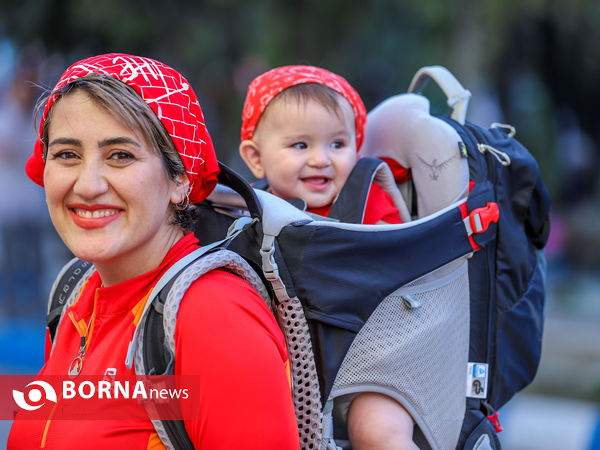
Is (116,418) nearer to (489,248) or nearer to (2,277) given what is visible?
(489,248)

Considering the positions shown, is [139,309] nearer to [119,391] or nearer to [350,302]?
[119,391]

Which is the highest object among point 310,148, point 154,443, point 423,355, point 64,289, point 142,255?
point 310,148

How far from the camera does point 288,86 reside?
111 inches

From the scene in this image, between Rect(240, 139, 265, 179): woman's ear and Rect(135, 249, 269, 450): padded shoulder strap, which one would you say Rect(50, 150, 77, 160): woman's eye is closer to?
Rect(135, 249, 269, 450): padded shoulder strap

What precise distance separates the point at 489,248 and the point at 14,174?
6.77m

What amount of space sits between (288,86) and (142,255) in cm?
105

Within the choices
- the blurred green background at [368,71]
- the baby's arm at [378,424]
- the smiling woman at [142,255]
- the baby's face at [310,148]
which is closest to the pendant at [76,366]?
the smiling woman at [142,255]

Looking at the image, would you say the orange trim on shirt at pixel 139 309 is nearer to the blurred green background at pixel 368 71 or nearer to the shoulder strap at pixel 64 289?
the shoulder strap at pixel 64 289

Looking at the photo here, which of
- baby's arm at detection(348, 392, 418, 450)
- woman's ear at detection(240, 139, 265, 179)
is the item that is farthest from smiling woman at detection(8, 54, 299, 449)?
woman's ear at detection(240, 139, 265, 179)

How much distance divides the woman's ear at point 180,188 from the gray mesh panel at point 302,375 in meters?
0.36

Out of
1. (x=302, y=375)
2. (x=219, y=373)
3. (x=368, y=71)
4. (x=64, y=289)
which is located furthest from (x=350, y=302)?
(x=368, y=71)

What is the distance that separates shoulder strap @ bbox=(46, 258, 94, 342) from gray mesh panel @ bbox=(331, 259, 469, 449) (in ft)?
2.58

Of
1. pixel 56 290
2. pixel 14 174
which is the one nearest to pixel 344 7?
pixel 14 174

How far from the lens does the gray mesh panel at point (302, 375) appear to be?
1977 millimetres
